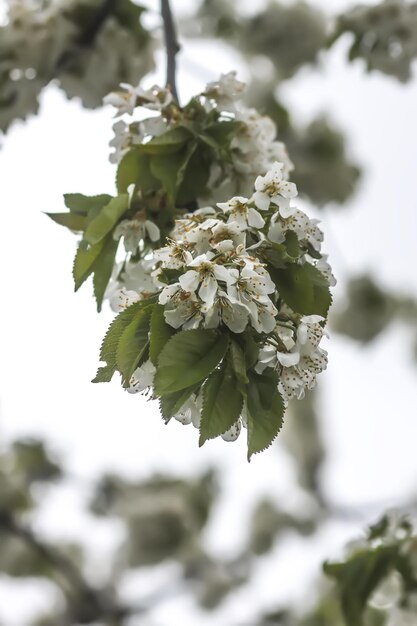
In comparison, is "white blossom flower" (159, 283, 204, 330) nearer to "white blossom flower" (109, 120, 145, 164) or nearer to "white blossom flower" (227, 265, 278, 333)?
"white blossom flower" (227, 265, 278, 333)

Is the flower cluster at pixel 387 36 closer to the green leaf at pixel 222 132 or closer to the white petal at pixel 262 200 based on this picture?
the green leaf at pixel 222 132

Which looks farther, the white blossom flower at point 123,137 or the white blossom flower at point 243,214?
the white blossom flower at point 123,137

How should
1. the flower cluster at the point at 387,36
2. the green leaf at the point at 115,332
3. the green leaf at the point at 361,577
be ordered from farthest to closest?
the flower cluster at the point at 387,36, the green leaf at the point at 361,577, the green leaf at the point at 115,332

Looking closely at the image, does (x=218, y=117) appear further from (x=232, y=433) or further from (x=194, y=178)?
(x=232, y=433)

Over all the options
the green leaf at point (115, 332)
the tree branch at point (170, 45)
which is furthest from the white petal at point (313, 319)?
the tree branch at point (170, 45)

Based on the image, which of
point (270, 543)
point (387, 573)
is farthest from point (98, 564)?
point (387, 573)

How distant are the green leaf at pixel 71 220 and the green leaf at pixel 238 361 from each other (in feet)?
1.61

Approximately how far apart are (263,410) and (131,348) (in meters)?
0.19

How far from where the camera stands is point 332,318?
507 centimetres

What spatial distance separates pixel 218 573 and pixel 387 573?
15.3 feet

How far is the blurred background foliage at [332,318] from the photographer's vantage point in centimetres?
209

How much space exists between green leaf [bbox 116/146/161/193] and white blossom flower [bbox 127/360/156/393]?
424mm

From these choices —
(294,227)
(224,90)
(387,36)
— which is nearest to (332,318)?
(387,36)

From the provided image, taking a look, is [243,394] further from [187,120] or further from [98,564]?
[98,564]
